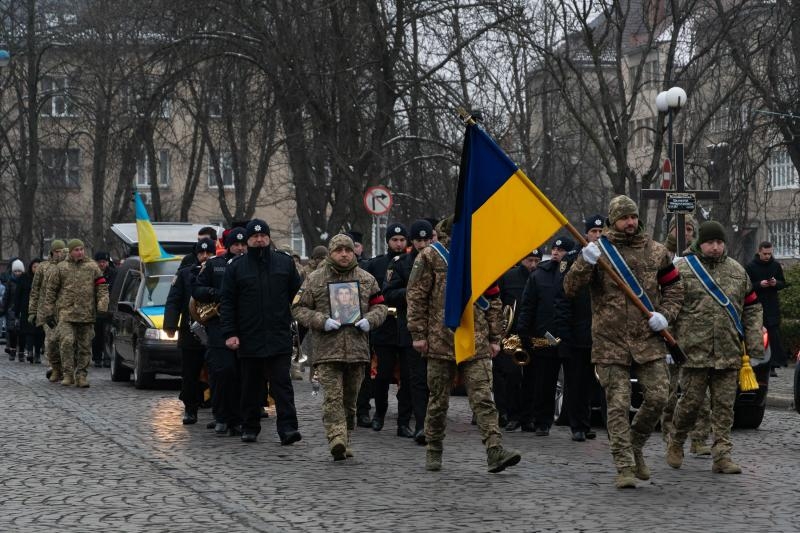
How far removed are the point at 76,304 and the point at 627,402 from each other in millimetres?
11502

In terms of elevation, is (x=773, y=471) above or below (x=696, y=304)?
below

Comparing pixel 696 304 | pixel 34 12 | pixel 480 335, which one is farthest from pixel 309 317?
pixel 34 12

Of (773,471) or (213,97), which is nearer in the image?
(773,471)

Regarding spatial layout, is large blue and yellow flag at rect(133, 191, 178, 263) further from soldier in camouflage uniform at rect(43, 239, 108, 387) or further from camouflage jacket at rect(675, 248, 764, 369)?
camouflage jacket at rect(675, 248, 764, 369)

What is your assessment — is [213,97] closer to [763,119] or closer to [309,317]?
[763,119]

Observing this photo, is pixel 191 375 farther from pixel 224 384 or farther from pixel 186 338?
pixel 224 384

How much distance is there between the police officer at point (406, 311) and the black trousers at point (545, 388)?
1.23 meters

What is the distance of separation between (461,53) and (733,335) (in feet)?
58.4

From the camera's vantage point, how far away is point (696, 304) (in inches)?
473

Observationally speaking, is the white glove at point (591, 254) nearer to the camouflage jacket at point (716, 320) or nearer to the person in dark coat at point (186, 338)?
the camouflage jacket at point (716, 320)

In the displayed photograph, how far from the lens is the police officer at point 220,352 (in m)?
14.5

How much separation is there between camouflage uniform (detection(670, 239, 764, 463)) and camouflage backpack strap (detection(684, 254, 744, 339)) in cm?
3

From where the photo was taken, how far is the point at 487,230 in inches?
455

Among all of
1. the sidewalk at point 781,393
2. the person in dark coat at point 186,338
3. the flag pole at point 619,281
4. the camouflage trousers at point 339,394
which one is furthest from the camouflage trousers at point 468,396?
the sidewalk at point 781,393
